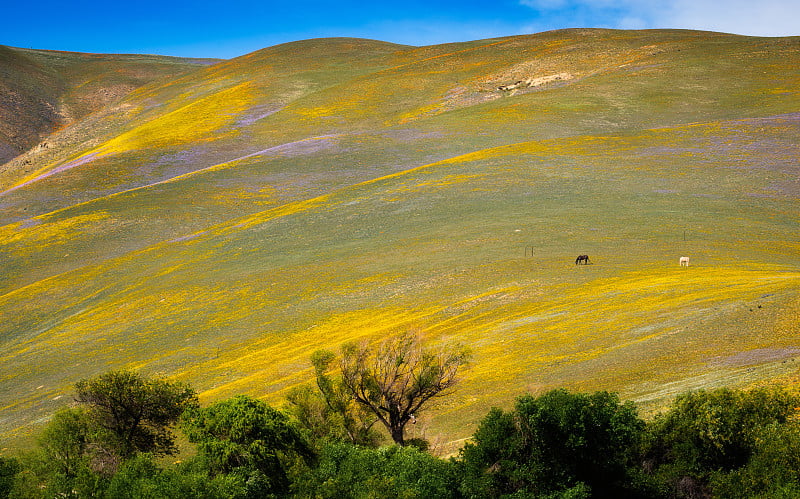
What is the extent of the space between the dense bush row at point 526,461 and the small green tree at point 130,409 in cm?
234

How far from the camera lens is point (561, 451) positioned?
74.1 feet

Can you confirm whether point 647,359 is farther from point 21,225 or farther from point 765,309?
point 21,225

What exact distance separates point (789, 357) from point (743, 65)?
9054cm

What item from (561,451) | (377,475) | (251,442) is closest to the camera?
(377,475)

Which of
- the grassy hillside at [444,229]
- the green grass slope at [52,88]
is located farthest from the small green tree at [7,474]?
the green grass slope at [52,88]

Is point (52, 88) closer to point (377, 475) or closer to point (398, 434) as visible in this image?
point (398, 434)

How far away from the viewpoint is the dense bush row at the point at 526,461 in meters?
21.1

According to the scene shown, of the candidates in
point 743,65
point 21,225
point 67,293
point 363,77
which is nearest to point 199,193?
point 21,225

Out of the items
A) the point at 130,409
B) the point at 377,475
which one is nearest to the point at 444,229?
the point at 130,409

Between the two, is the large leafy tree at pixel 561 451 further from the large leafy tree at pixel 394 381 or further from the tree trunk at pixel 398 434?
the large leafy tree at pixel 394 381

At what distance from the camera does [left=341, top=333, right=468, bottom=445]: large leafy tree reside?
27594mm

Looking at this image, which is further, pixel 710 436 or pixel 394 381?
pixel 394 381

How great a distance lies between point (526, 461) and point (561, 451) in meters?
1.17

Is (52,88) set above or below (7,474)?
above
